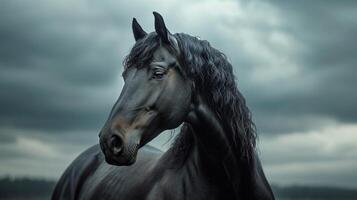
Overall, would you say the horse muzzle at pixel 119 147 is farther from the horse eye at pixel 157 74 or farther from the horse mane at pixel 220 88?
the horse mane at pixel 220 88

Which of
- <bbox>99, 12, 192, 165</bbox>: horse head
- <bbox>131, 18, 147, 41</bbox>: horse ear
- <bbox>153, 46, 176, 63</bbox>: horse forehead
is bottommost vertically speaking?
<bbox>99, 12, 192, 165</bbox>: horse head

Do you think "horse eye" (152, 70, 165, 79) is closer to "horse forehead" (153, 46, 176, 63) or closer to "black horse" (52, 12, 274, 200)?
"black horse" (52, 12, 274, 200)

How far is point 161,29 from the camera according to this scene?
4.95 metres

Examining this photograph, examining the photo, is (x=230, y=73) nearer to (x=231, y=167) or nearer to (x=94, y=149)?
(x=231, y=167)

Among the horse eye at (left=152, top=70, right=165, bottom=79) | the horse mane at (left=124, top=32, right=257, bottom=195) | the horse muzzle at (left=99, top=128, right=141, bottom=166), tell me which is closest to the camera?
the horse muzzle at (left=99, top=128, right=141, bottom=166)

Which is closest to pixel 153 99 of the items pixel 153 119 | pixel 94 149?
pixel 153 119

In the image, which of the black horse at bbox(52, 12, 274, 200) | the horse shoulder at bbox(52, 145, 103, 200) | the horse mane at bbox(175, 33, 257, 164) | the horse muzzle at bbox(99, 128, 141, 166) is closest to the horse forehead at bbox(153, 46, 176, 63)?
the black horse at bbox(52, 12, 274, 200)

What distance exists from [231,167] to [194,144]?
0.42m

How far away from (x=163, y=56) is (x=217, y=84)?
524 millimetres

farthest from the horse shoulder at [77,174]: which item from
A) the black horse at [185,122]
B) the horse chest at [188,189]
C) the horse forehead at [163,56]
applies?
the horse forehead at [163,56]

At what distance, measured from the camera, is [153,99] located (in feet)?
15.5

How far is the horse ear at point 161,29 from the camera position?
4898 millimetres

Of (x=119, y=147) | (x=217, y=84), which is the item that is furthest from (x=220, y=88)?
(x=119, y=147)

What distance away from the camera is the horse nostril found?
4.51 m
